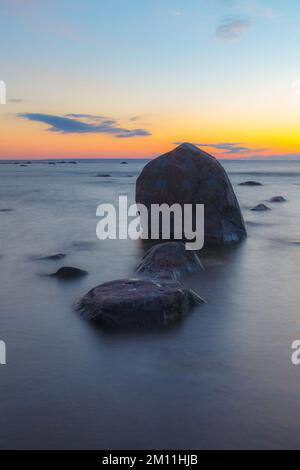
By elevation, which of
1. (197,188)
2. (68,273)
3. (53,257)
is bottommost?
(68,273)

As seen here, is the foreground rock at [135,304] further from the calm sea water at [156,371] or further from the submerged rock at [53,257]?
the submerged rock at [53,257]

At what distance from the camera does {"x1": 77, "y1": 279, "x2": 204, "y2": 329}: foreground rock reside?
7.84 meters

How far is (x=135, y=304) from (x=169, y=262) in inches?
138

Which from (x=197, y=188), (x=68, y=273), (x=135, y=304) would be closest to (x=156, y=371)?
(x=135, y=304)

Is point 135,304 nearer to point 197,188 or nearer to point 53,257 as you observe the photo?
point 53,257

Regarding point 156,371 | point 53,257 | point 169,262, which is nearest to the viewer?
point 156,371

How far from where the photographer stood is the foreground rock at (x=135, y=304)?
25.7 ft

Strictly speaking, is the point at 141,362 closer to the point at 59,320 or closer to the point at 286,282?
the point at 59,320

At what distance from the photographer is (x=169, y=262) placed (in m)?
11.3

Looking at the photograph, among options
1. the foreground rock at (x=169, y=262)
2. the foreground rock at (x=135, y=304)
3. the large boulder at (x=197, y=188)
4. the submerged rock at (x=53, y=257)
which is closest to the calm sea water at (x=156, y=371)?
the foreground rock at (x=135, y=304)

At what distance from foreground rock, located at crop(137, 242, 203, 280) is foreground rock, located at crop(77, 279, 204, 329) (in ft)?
7.24

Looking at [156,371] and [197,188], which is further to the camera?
[197,188]
